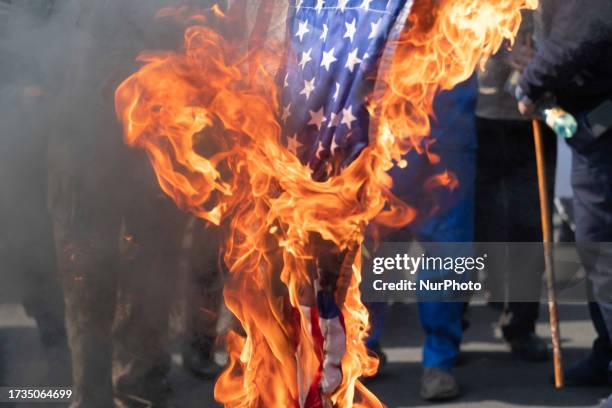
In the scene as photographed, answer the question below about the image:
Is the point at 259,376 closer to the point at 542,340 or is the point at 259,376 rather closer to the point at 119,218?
the point at 119,218

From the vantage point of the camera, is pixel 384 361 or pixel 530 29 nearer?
pixel 530 29

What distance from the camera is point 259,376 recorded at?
3611 millimetres

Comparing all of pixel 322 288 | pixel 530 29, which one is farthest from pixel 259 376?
pixel 530 29

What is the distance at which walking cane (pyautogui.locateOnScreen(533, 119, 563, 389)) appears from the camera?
463cm

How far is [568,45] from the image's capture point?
168 inches

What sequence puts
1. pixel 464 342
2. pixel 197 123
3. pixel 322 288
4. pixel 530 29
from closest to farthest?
pixel 322 288 → pixel 197 123 → pixel 530 29 → pixel 464 342

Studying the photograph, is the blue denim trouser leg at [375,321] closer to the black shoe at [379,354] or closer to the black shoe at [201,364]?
the black shoe at [379,354]

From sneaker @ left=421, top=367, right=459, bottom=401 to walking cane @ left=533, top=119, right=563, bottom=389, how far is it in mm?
426

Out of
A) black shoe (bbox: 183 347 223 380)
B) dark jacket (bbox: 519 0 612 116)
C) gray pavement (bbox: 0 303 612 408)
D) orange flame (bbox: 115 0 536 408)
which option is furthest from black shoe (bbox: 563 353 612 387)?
black shoe (bbox: 183 347 223 380)

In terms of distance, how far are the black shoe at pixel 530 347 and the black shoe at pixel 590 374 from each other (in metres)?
0.37

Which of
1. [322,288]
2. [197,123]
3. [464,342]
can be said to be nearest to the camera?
[322,288]

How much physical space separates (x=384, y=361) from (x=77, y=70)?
6.29ft

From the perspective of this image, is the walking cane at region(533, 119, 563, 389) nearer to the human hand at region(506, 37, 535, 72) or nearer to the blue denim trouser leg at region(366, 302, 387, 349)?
the human hand at region(506, 37, 535, 72)

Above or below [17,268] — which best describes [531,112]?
above
